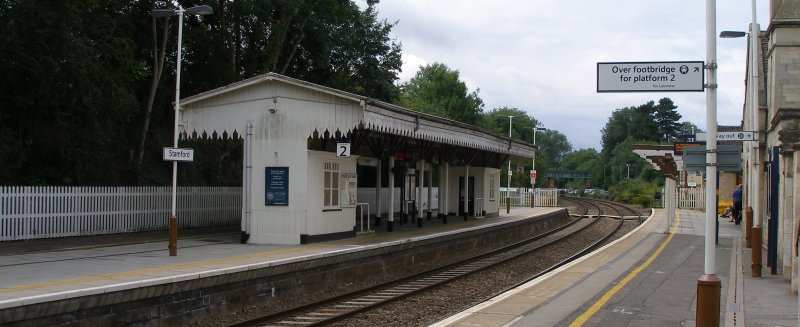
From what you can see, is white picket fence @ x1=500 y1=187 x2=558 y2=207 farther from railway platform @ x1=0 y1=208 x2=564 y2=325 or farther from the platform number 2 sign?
the platform number 2 sign

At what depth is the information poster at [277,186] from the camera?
58.4 feet

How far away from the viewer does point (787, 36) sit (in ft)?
58.6

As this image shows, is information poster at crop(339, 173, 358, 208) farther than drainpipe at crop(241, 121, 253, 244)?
Yes

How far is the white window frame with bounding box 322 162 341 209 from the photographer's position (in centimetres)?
1884

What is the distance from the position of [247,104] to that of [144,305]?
27.6ft

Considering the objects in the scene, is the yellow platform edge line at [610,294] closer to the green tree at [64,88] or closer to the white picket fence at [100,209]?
the white picket fence at [100,209]

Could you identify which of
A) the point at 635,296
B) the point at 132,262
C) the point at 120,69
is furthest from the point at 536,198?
the point at 132,262

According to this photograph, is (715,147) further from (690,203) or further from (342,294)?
(690,203)

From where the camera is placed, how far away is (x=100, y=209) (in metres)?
20.0

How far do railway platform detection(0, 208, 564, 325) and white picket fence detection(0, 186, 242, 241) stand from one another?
53cm

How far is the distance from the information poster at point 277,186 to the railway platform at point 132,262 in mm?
1181

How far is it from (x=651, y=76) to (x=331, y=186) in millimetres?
11913

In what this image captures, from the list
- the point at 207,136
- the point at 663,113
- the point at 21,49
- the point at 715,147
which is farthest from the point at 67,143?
the point at 663,113

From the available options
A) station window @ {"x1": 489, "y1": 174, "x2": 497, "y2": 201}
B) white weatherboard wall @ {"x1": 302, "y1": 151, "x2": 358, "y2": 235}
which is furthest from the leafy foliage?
station window @ {"x1": 489, "y1": 174, "x2": 497, "y2": 201}
